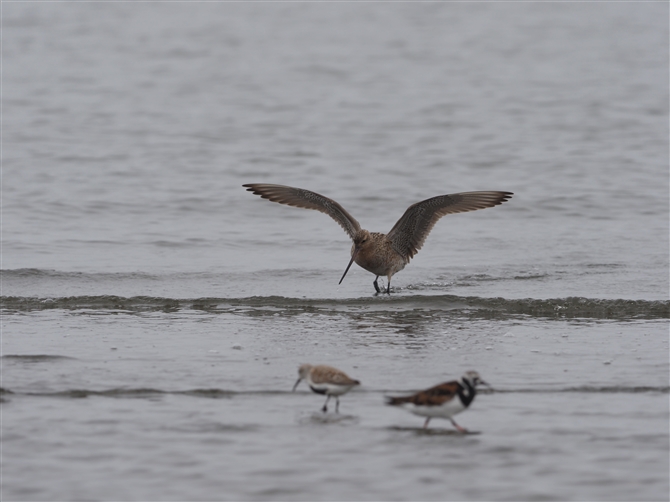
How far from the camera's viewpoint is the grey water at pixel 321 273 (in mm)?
5719

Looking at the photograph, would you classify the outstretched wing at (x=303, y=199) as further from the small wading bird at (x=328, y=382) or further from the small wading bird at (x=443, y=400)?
the small wading bird at (x=443, y=400)

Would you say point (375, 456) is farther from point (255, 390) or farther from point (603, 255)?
point (603, 255)

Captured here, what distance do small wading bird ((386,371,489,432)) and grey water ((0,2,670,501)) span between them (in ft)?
0.52

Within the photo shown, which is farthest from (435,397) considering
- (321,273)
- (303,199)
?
(321,273)

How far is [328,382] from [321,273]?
5.91 meters

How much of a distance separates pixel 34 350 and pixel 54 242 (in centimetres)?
601

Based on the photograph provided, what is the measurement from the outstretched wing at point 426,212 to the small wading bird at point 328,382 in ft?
16.5

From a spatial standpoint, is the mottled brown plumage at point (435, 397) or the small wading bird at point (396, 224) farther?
the small wading bird at point (396, 224)

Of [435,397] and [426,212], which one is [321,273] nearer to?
[426,212]

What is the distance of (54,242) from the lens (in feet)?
45.1

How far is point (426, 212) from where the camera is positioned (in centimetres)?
1164

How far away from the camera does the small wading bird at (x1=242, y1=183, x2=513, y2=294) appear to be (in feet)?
37.6

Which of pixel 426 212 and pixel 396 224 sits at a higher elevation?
pixel 426 212

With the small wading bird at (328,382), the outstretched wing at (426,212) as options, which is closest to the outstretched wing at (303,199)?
the outstretched wing at (426,212)
